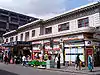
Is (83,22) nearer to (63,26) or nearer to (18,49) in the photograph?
(63,26)

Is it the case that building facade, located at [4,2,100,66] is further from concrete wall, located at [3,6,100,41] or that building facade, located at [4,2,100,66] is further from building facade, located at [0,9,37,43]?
building facade, located at [0,9,37,43]

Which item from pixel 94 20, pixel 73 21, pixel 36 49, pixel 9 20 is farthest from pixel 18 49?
pixel 9 20

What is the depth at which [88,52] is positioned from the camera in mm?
22984

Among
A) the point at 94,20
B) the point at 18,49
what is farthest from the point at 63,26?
the point at 18,49

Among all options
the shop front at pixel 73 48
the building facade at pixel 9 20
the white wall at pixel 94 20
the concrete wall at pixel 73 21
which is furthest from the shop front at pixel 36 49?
the building facade at pixel 9 20

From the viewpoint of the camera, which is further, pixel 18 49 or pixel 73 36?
pixel 18 49

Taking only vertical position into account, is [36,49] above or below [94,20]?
below

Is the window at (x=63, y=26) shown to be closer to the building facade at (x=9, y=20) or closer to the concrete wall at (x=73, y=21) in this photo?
the concrete wall at (x=73, y=21)

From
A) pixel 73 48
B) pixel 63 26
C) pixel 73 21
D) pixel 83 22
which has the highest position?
pixel 73 21

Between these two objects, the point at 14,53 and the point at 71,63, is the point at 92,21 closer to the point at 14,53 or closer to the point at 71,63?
the point at 71,63

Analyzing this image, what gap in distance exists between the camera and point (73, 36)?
24531 mm

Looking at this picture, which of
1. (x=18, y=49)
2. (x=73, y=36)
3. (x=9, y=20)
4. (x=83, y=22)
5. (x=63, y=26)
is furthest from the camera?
(x=9, y=20)

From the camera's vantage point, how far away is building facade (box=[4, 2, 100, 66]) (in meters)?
23.1

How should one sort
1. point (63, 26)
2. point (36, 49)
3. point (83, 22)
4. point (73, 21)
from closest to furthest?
point (83, 22) → point (73, 21) → point (63, 26) → point (36, 49)
